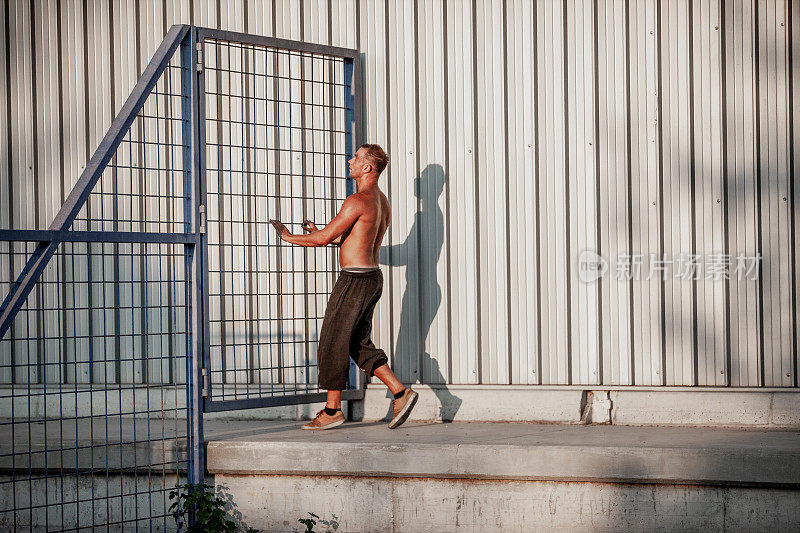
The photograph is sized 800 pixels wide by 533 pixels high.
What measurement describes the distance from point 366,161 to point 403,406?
165cm

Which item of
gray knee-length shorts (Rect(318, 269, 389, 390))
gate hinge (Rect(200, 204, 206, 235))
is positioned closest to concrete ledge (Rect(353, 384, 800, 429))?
gray knee-length shorts (Rect(318, 269, 389, 390))

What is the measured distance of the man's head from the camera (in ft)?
19.4

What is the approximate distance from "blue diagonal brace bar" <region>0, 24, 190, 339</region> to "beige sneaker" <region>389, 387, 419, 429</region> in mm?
2371

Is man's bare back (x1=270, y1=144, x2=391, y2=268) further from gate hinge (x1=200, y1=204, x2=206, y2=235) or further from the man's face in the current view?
gate hinge (x1=200, y1=204, x2=206, y2=235)

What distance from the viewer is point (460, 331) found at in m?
6.46

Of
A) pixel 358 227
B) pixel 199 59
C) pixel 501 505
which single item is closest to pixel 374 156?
pixel 358 227

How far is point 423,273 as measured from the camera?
6535 mm

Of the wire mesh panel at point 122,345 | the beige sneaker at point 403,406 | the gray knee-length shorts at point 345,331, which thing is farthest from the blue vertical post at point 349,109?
the beige sneaker at point 403,406

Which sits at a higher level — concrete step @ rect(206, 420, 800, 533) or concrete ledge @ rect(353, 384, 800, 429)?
concrete ledge @ rect(353, 384, 800, 429)

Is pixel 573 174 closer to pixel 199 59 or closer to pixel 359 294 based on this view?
pixel 359 294

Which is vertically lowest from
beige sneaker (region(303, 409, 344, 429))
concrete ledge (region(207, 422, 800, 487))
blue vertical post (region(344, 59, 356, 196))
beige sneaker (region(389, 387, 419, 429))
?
concrete ledge (region(207, 422, 800, 487))

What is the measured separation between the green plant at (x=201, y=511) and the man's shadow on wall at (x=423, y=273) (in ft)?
5.20

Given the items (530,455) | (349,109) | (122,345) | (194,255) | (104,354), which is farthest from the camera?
(122,345)

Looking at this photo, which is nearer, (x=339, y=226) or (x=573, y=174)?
(x=339, y=226)
